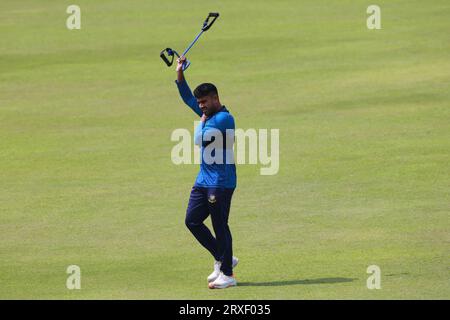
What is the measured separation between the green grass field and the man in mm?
445

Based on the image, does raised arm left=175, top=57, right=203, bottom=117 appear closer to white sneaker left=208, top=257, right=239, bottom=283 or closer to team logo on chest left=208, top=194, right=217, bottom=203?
team logo on chest left=208, top=194, right=217, bottom=203

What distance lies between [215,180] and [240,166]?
6886 millimetres

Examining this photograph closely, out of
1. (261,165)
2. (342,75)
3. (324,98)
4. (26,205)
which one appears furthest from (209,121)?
(342,75)

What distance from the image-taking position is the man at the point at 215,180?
42.8ft

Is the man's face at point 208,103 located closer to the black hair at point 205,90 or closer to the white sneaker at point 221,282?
the black hair at point 205,90

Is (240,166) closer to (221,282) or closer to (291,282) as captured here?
(291,282)

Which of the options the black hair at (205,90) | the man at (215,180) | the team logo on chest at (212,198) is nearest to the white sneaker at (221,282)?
the man at (215,180)

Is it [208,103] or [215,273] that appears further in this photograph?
[215,273]

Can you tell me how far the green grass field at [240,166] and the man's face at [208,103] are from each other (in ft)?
6.73

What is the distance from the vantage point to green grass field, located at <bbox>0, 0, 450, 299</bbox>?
14102 mm

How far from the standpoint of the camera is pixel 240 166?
19922 mm

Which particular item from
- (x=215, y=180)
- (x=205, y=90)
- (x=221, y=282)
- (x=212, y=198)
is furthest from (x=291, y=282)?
(x=205, y=90)

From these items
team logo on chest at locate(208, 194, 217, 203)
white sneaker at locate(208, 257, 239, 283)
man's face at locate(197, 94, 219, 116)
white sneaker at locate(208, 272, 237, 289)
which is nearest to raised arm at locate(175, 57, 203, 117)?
man's face at locate(197, 94, 219, 116)

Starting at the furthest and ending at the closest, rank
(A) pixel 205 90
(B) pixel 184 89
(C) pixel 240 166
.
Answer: (C) pixel 240 166, (B) pixel 184 89, (A) pixel 205 90
